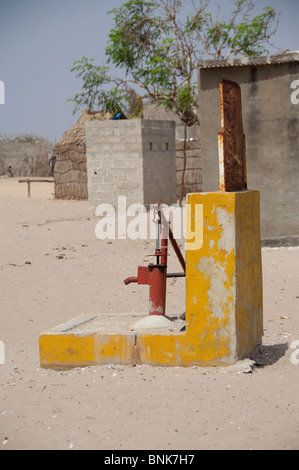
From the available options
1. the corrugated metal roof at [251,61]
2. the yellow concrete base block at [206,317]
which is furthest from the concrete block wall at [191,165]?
the yellow concrete base block at [206,317]

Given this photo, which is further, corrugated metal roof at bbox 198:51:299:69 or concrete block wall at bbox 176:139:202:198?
concrete block wall at bbox 176:139:202:198

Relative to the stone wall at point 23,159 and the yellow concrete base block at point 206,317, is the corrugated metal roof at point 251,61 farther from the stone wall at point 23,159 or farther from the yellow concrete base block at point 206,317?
the stone wall at point 23,159

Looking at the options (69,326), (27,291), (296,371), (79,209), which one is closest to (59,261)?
(27,291)

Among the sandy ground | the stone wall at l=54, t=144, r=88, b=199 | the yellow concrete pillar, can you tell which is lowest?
the sandy ground

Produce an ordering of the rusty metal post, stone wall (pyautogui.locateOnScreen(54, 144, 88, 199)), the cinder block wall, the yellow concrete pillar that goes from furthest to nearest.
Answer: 1. stone wall (pyautogui.locateOnScreen(54, 144, 88, 199))
2. the cinder block wall
3. the rusty metal post
4. the yellow concrete pillar

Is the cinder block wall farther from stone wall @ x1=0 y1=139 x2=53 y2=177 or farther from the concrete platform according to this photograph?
stone wall @ x1=0 y1=139 x2=53 y2=177

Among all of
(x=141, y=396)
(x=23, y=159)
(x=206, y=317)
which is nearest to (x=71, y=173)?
(x=23, y=159)

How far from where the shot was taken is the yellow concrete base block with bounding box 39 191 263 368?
4.30 meters

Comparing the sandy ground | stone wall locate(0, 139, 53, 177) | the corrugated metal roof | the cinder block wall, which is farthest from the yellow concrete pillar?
stone wall locate(0, 139, 53, 177)

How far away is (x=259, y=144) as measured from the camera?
9.20 meters

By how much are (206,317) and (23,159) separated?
28791 millimetres

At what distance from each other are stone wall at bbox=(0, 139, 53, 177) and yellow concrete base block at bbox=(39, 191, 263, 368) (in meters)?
27.7

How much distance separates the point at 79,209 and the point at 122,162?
3.22 meters

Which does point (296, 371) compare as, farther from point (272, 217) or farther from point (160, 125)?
point (160, 125)
